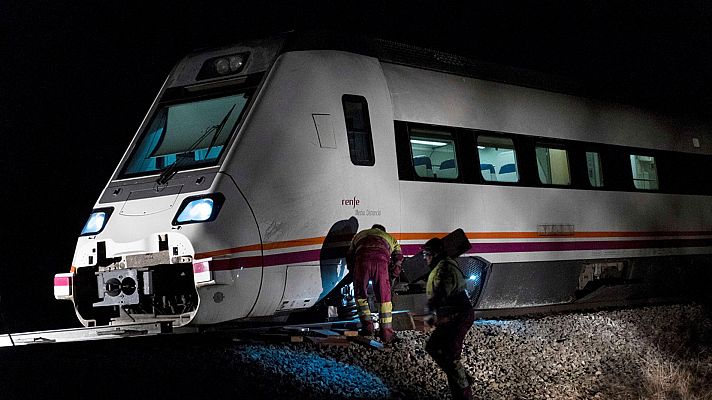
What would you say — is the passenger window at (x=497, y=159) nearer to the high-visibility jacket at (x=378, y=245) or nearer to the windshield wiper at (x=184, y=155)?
the high-visibility jacket at (x=378, y=245)

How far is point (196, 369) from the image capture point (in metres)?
9.52

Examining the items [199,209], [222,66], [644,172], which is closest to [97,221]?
[199,209]

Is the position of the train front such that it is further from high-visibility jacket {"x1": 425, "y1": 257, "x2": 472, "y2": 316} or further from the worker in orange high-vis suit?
high-visibility jacket {"x1": 425, "y1": 257, "x2": 472, "y2": 316}

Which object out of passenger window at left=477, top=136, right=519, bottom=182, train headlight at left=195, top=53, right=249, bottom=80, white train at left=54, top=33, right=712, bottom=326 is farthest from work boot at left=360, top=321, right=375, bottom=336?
train headlight at left=195, top=53, right=249, bottom=80

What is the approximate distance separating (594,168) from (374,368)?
625 centimetres

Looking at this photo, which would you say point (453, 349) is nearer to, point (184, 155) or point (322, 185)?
point (322, 185)

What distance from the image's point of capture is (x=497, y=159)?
13547mm

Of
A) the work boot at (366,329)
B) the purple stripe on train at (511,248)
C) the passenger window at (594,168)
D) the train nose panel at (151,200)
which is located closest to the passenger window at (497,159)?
the purple stripe on train at (511,248)

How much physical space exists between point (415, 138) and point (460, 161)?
2.79 feet

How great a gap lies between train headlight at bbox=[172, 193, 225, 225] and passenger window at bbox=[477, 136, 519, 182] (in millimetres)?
4278

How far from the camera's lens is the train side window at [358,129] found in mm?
11586

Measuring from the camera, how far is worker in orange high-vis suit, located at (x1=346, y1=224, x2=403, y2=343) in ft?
35.8

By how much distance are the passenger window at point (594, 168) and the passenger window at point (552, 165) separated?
21.9 inches

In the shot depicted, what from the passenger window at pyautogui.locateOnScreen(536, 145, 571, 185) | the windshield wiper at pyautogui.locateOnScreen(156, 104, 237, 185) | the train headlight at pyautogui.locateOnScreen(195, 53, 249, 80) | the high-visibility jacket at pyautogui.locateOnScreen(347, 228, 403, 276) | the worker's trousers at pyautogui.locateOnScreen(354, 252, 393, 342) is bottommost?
the worker's trousers at pyautogui.locateOnScreen(354, 252, 393, 342)
